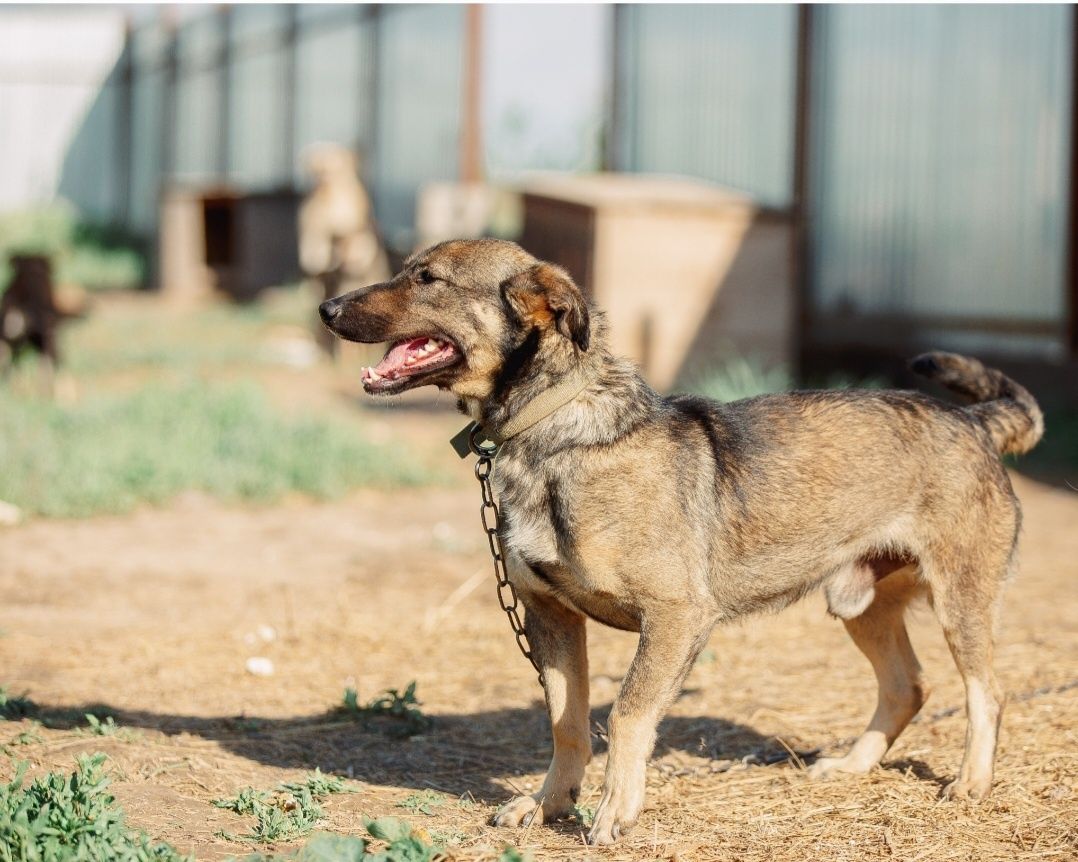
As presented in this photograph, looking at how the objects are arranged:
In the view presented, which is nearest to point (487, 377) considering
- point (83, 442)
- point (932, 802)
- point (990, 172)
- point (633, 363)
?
point (633, 363)

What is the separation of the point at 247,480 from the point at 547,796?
5.40m

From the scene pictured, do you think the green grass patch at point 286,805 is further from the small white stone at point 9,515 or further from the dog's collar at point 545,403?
the small white stone at point 9,515

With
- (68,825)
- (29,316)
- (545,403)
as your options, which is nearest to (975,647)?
(545,403)

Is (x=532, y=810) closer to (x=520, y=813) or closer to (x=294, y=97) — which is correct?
(x=520, y=813)

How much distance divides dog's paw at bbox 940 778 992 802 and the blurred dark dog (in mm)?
9680

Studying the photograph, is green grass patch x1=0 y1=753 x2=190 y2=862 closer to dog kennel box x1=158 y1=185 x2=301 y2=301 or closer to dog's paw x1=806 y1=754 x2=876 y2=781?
dog's paw x1=806 y1=754 x2=876 y2=781

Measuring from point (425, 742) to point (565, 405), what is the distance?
59.4 inches

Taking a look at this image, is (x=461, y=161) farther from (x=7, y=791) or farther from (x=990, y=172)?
(x=7, y=791)

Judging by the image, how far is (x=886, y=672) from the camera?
4.41 m

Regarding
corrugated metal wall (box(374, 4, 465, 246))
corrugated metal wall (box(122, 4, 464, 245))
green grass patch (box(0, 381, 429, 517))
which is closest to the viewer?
green grass patch (box(0, 381, 429, 517))

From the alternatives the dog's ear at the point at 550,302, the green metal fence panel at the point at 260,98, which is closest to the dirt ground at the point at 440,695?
the dog's ear at the point at 550,302

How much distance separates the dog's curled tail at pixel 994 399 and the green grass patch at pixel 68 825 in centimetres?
279

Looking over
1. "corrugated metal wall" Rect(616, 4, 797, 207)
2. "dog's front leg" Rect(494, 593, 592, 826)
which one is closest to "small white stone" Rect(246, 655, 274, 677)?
"dog's front leg" Rect(494, 593, 592, 826)

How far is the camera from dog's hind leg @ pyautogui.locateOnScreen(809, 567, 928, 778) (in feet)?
14.2
